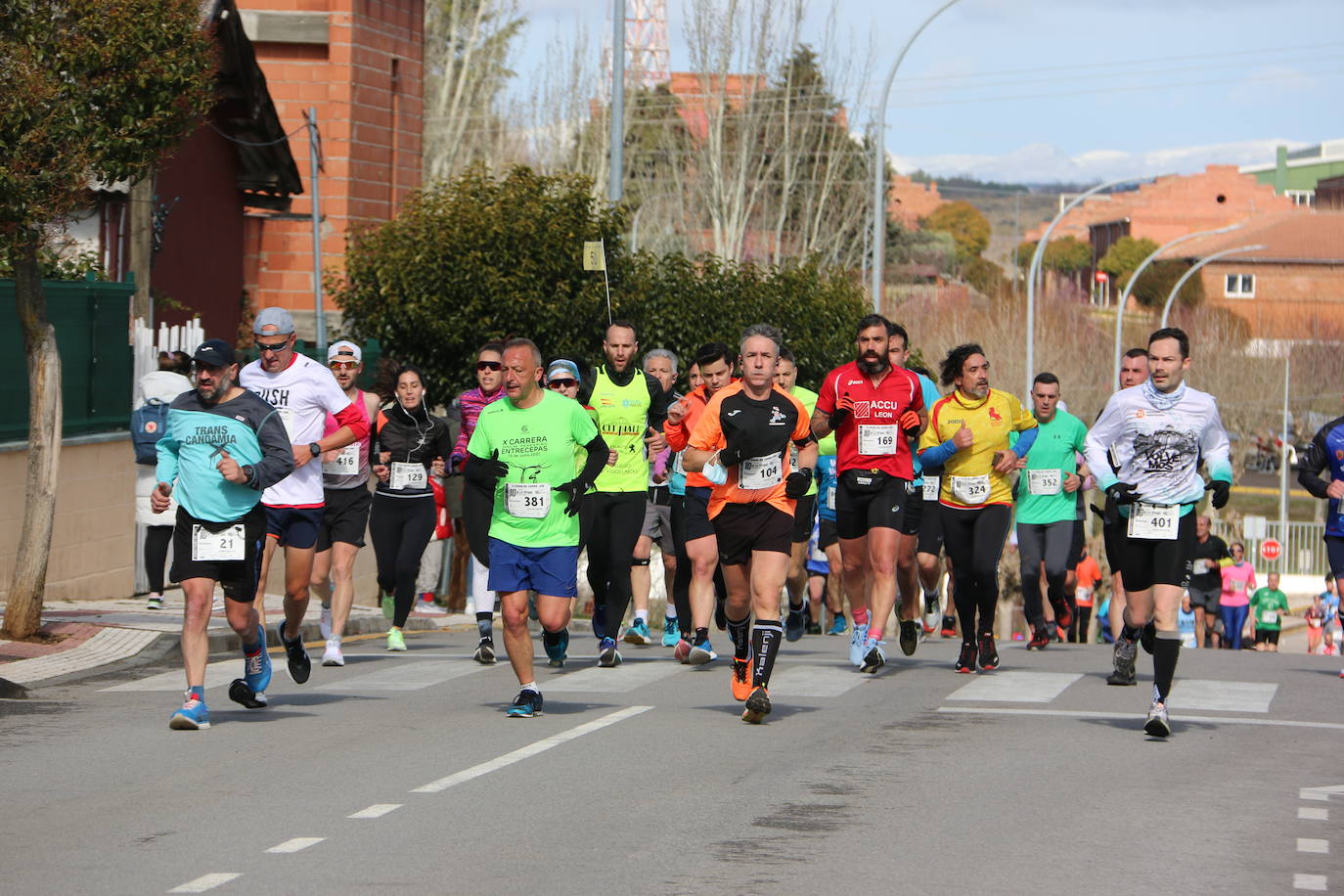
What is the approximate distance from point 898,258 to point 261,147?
57260mm

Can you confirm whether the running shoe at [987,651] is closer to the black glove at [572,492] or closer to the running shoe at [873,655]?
the running shoe at [873,655]

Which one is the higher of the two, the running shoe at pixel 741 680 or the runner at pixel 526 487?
the runner at pixel 526 487

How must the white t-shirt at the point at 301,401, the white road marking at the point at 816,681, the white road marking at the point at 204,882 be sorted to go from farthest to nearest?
the white road marking at the point at 816,681, the white t-shirt at the point at 301,401, the white road marking at the point at 204,882

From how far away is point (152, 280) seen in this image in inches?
1001

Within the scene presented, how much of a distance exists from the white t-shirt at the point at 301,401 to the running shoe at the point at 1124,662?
5.20 m

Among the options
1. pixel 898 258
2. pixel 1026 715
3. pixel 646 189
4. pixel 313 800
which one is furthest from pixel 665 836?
pixel 898 258

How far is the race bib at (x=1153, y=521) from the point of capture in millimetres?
10719

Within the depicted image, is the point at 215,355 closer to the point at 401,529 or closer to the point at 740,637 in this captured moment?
the point at 740,637

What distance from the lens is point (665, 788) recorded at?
8.76m

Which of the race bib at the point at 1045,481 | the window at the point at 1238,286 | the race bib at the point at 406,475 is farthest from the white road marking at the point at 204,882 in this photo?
the window at the point at 1238,286

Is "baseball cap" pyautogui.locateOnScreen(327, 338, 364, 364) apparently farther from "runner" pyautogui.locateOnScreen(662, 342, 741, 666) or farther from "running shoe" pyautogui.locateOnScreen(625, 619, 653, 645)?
"running shoe" pyautogui.locateOnScreen(625, 619, 653, 645)

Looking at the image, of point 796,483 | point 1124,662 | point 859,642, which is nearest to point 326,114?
point 859,642

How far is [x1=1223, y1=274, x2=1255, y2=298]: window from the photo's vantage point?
101 m

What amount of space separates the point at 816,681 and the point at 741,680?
210cm
